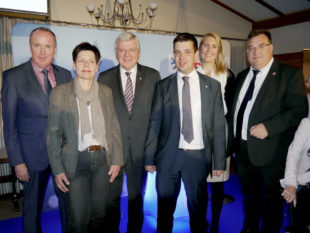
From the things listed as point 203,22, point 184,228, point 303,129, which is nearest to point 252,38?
point 303,129

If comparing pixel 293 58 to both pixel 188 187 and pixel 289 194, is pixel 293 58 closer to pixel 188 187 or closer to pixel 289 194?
pixel 289 194

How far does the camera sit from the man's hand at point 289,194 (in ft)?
6.41

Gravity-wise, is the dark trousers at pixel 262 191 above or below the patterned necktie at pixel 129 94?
below

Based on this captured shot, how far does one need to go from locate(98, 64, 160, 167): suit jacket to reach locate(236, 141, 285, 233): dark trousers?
0.94m

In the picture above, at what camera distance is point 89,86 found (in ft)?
6.38

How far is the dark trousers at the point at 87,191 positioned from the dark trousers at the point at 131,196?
0.26 m

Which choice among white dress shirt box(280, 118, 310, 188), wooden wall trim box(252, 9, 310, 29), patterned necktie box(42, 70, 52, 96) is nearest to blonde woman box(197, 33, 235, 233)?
white dress shirt box(280, 118, 310, 188)

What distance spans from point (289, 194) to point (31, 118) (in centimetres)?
224

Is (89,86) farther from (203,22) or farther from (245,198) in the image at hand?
(203,22)

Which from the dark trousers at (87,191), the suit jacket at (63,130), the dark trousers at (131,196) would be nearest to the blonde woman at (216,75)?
the dark trousers at (131,196)

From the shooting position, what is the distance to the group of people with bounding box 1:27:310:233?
1.89 metres

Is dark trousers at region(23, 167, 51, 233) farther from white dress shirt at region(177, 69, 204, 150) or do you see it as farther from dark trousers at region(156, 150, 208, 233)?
white dress shirt at region(177, 69, 204, 150)

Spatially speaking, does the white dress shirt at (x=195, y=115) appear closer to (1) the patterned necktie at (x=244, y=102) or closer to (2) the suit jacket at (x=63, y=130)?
(1) the patterned necktie at (x=244, y=102)

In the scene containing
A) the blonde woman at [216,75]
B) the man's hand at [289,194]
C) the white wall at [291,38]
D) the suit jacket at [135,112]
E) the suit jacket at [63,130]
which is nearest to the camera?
the suit jacket at [63,130]
